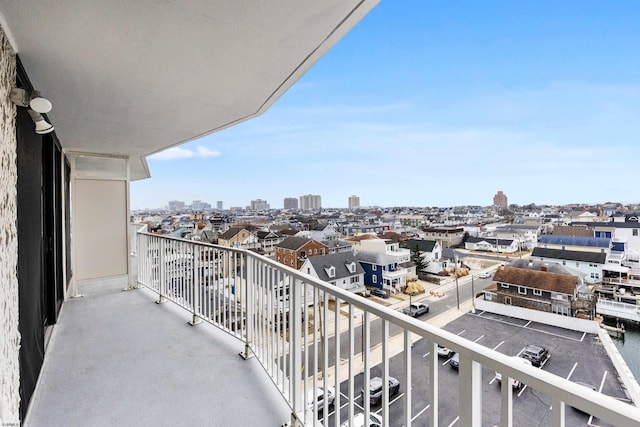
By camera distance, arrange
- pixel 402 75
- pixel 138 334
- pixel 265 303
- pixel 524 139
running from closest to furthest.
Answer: pixel 265 303, pixel 138 334, pixel 524 139, pixel 402 75

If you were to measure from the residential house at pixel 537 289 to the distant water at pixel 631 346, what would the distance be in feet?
1.19

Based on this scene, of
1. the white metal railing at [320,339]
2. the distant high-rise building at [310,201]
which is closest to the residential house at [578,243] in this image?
the white metal railing at [320,339]

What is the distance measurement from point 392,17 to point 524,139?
121 inches

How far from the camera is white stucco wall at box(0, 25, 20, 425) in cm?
130

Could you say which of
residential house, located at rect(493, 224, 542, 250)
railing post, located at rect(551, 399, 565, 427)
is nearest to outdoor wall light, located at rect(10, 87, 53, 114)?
railing post, located at rect(551, 399, 565, 427)

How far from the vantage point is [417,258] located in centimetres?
490

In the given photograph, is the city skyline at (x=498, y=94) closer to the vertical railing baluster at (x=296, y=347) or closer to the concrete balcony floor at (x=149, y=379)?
the vertical railing baluster at (x=296, y=347)

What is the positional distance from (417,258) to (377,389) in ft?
13.4

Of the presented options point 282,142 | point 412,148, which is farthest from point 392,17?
point 282,142

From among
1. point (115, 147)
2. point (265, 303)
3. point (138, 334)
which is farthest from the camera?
point (115, 147)

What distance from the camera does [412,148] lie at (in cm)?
940

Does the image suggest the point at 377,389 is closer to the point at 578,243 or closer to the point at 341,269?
the point at 341,269

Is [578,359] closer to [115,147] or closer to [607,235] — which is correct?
[607,235]

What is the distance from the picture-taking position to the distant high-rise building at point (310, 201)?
1134 cm
